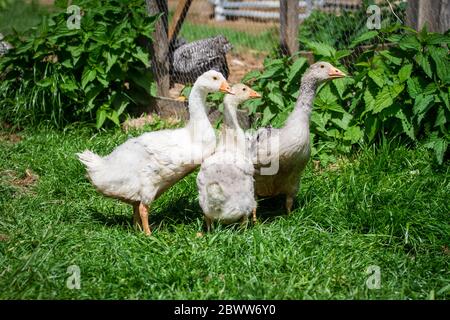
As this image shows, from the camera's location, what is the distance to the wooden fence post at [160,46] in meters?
7.50

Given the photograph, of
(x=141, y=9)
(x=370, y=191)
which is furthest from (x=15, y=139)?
(x=370, y=191)

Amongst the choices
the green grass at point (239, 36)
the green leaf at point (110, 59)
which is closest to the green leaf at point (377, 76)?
the green leaf at point (110, 59)

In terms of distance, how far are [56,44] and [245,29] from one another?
580 cm

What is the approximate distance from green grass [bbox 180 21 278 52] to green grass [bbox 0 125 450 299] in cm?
512

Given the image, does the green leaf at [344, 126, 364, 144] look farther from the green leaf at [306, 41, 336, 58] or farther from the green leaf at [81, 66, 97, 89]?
the green leaf at [81, 66, 97, 89]

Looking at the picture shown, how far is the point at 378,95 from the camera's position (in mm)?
6020

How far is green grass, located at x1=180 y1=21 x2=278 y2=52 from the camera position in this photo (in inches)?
427

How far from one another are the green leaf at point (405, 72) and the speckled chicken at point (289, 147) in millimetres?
907

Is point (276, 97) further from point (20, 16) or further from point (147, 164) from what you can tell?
point (20, 16)

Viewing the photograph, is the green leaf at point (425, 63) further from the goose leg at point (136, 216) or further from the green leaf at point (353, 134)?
the goose leg at point (136, 216)

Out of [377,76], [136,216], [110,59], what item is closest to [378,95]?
[377,76]

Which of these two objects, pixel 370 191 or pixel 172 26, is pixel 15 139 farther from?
pixel 370 191

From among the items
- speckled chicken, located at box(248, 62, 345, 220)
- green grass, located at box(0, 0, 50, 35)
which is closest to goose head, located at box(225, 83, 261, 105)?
speckled chicken, located at box(248, 62, 345, 220)

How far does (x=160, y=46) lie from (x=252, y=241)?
11.9 ft
